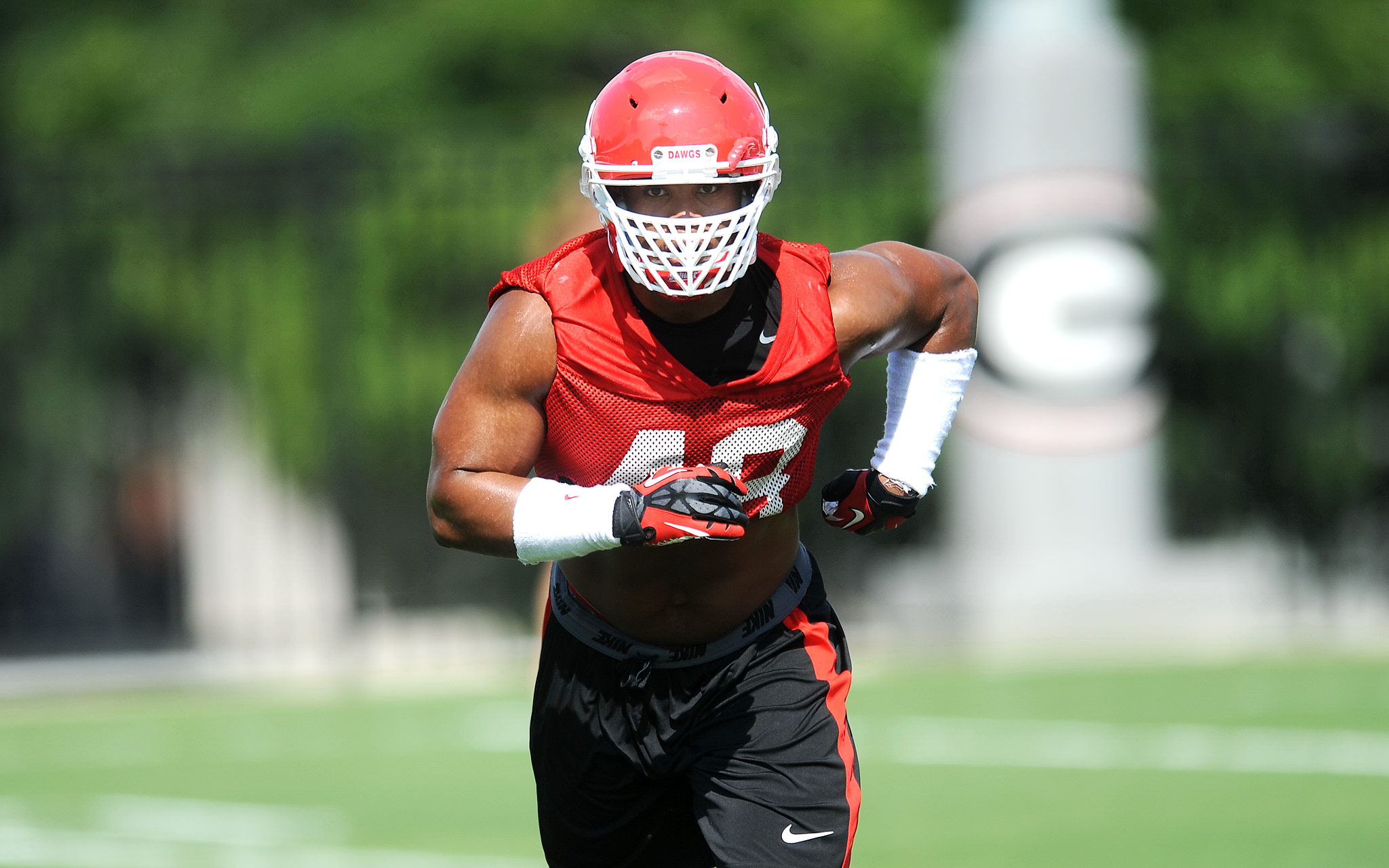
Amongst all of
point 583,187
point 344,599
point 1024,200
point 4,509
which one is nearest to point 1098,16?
point 1024,200

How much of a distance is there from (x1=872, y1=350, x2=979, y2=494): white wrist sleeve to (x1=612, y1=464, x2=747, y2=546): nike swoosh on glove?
829 mm

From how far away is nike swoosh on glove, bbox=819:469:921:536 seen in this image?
14.4 ft

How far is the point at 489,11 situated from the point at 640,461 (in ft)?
39.6

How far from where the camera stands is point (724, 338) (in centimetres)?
391

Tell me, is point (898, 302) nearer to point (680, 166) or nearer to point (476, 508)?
point (680, 166)

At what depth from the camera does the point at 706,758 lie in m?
4.18

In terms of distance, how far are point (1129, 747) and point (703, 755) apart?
16.9ft

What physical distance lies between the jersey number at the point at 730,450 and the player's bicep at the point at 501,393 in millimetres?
224

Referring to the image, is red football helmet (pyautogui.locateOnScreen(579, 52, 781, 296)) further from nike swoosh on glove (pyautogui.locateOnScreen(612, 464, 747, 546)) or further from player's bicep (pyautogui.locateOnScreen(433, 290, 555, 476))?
nike swoosh on glove (pyautogui.locateOnScreen(612, 464, 747, 546))

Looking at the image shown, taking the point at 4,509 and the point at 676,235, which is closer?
the point at 676,235

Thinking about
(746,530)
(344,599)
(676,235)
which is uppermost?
(676,235)

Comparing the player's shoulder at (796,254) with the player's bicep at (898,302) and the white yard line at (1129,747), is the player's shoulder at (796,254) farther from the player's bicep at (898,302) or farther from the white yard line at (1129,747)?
the white yard line at (1129,747)

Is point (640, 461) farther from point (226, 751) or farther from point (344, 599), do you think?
point (344, 599)

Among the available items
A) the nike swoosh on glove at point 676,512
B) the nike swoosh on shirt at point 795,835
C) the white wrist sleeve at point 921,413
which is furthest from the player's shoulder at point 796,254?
the nike swoosh on shirt at point 795,835
